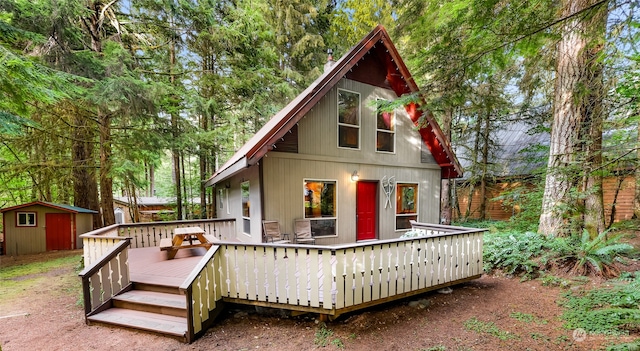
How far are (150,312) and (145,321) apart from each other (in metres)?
0.24

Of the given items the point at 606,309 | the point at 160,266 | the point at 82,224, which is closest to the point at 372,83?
the point at 606,309

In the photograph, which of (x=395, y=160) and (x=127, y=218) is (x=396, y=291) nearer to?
(x=395, y=160)

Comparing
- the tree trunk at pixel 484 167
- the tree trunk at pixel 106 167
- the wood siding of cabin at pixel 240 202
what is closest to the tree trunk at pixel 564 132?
the tree trunk at pixel 484 167

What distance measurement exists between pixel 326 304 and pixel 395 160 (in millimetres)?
5854

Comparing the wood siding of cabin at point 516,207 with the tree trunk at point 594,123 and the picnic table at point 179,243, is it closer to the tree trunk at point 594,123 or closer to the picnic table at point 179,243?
the tree trunk at point 594,123

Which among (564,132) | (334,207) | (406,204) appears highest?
(564,132)

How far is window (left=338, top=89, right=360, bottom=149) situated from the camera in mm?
7578

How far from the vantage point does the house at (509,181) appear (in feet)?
33.2

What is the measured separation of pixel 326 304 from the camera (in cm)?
348

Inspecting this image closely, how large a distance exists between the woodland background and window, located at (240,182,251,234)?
3508 millimetres

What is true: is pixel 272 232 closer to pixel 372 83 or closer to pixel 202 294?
pixel 202 294

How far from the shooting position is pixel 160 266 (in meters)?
5.36

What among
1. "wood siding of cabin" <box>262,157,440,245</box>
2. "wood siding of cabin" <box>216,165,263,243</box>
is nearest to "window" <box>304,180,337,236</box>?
"wood siding of cabin" <box>262,157,440,245</box>

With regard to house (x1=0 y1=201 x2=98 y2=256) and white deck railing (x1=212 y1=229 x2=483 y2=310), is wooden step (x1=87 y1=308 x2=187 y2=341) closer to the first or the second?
white deck railing (x1=212 y1=229 x2=483 y2=310)
